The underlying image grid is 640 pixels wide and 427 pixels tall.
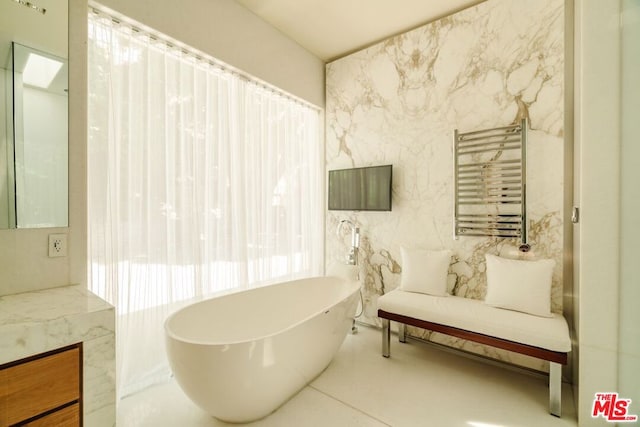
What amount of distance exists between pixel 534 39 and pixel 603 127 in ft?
3.65

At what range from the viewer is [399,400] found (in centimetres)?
191

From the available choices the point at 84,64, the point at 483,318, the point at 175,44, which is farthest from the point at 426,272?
the point at 84,64

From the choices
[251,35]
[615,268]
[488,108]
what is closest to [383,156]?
[488,108]

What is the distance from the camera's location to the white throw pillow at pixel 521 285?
6.62 ft

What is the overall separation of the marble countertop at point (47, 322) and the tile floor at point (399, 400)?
91cm

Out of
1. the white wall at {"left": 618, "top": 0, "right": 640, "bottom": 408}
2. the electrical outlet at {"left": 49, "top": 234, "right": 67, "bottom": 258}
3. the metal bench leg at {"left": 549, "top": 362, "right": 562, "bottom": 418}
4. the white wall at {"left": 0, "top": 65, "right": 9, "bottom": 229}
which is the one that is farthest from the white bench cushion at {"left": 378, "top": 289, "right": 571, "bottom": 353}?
the white wall at {"left": 0, "top": 65, "right": 9, "bottom": 229}

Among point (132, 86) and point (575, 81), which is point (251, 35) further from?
point (575, 81)

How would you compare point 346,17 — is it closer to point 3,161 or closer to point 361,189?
point 361,189

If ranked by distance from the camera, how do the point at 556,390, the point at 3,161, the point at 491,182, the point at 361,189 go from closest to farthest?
1. the point at 3,161
2. the point at 556,390
3. the point at 491,182
4. the point at 361,189

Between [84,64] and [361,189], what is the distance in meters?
2.39

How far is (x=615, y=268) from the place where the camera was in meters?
1.52

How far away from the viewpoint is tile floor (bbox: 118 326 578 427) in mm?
1715

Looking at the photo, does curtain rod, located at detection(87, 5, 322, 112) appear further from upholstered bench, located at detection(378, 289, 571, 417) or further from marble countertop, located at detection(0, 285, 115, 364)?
upholstered bench, located at detection(378, 289, 571, 417)

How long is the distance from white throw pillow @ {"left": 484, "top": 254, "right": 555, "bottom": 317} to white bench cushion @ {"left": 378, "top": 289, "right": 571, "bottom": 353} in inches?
2.3
